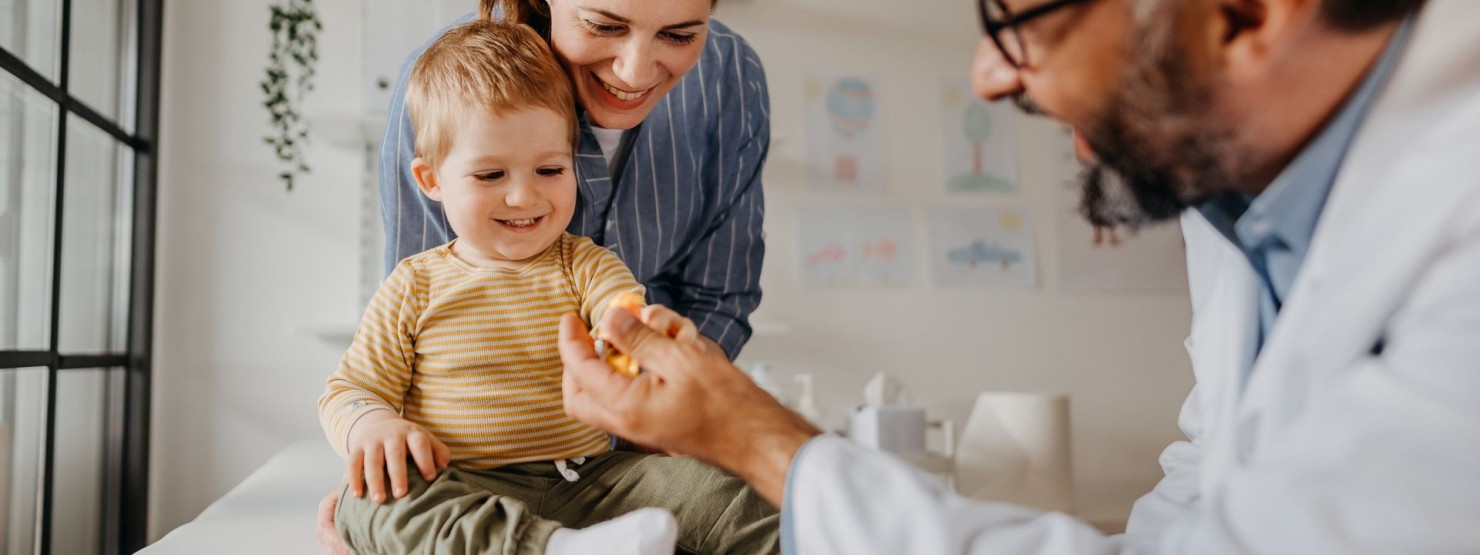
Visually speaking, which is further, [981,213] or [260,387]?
[981,213]

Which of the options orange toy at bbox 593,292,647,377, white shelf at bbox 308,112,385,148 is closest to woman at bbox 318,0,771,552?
orange toy at bbox 593,292,647,377

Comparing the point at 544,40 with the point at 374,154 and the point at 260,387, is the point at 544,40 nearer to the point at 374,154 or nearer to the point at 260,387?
the point at 374,154

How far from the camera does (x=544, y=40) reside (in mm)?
1127

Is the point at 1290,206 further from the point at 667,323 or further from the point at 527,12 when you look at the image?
the point at 527,12

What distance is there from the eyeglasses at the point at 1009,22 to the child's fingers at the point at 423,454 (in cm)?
60

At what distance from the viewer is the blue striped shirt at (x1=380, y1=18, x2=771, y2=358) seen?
4.09 ft

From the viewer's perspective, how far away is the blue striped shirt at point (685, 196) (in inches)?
49.1

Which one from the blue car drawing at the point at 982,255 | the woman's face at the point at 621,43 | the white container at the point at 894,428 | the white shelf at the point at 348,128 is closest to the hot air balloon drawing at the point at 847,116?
the blue car drawing at the point at 982,255

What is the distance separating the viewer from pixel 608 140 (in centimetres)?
128

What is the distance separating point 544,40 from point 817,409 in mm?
1847

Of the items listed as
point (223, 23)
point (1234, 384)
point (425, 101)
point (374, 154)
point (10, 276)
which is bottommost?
point (1234, 384)

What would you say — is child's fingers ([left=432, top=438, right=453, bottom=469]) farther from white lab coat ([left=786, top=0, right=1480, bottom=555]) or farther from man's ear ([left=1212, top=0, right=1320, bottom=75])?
man's ear ([left=1212, top=0, right=1320, bottom=75])

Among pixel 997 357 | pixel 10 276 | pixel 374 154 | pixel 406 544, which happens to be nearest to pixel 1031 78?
pixel 406 544

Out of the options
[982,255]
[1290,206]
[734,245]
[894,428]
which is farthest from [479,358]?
[982,255]
